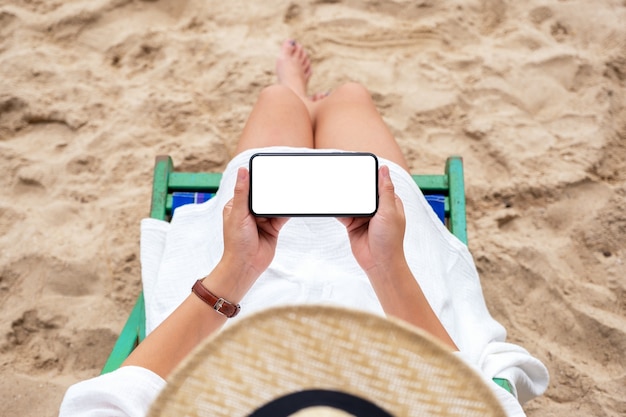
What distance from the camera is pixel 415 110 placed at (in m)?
2.11

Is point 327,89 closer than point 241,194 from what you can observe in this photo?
No

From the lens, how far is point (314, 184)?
3.64 feet

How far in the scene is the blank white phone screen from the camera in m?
1.08

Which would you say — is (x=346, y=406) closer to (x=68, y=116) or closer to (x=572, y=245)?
(x=572, y=245)

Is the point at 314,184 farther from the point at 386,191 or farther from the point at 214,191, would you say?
the point at 214,191

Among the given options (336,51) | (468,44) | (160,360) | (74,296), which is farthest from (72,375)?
(468,44)

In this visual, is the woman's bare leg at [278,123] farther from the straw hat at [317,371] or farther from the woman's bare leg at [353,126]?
the straw hat at [317,371]

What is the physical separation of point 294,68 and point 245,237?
1122 millimetres

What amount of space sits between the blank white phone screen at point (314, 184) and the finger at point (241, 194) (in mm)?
15

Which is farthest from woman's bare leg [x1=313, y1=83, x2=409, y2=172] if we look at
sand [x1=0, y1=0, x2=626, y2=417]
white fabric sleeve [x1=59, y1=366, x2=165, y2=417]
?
white fabric sleeve [x1=59, y1=366, x2=165, y2=417]

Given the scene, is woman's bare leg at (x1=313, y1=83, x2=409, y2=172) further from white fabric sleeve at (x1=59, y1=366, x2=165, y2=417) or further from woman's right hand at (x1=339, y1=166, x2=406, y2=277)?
white fabric sleeve at (x1=59, y1=366, x2=165, y2=417)

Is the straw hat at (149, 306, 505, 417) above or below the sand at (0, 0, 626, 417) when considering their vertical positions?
above

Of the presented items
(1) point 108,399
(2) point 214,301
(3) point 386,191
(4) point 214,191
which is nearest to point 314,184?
(3) point 386,191

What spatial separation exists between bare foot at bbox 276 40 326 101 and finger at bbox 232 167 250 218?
3.20 ft
